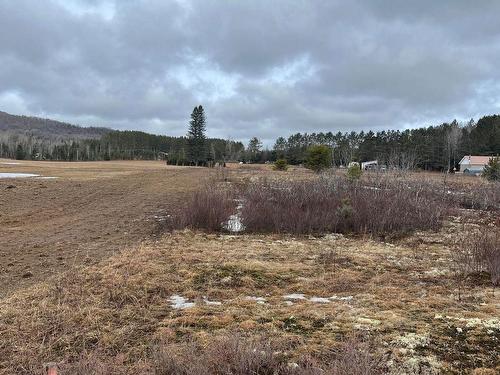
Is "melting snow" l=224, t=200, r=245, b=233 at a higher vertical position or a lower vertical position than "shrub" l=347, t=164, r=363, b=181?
lower

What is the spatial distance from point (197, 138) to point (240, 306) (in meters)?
75.9

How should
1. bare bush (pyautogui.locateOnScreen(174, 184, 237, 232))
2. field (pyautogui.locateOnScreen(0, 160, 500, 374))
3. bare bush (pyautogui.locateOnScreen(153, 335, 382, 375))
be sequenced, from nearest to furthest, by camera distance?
bare bush (pyautogui.locateOnScreen(153, 335, 382, 375)), field (pyautogui.locateOnScreen(0, 160, 500, 374)), bare bush (pyautogui.locateOnScreen(174, 184, 237, 232))

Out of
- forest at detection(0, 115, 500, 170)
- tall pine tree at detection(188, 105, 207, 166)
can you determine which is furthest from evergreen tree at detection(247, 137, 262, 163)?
tall pine tree at detection(188, 105, 207, 166)

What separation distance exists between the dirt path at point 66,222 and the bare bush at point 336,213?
347cm

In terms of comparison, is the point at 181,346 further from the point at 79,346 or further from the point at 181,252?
the point at 181,252

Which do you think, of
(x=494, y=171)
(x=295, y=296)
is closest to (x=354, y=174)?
(x=494, y=171)

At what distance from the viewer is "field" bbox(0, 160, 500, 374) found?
13.0 ft

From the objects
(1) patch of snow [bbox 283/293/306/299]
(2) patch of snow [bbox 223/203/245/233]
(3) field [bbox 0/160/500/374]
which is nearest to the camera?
(3) field [bbox 0/160/500/374]

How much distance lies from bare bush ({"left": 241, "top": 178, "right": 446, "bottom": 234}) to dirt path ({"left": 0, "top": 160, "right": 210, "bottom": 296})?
3472 millimetres

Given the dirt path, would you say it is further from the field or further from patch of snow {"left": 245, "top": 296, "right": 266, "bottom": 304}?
patch of snow {"left": 245, "top": 296, "right": 266, "bottom": 304}

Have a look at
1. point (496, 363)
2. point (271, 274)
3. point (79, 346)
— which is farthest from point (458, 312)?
point (79, 346)

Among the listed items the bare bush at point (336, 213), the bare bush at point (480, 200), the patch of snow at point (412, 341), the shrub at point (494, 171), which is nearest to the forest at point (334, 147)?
the shrub at point (494, 171)

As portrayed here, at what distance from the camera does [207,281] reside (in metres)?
6.94

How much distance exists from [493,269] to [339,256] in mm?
3039
